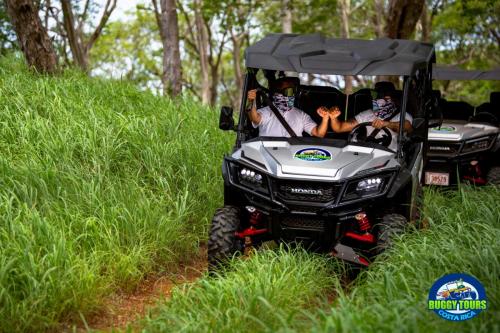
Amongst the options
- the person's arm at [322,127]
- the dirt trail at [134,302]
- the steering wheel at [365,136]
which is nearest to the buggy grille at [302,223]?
the dirt trail at [134,302]

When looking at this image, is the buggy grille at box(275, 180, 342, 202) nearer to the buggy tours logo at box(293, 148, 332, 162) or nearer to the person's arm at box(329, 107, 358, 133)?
the buggy tours logo at box(293, 148, 332, 162)

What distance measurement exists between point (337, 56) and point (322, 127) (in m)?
0.80

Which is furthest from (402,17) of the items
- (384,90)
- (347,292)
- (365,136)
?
(347,292)

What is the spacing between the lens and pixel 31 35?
10719mm

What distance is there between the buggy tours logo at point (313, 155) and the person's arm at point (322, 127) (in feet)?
2.70

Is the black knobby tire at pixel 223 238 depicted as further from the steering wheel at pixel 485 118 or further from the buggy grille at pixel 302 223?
the steering wheel at pixel 485 118

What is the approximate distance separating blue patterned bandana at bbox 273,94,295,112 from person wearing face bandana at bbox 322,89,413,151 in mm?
353

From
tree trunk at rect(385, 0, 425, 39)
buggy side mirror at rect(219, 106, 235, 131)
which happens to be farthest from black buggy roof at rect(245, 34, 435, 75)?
tree trunk at rect(385, 0, 425, 39)

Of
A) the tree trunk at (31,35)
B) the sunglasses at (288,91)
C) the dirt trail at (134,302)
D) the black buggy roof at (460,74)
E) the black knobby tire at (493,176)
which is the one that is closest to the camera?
the dirt trail at (134,302)

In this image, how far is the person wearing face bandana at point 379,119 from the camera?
707 cm

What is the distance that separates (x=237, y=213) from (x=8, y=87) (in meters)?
4.50

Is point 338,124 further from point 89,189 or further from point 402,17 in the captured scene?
point 402,17

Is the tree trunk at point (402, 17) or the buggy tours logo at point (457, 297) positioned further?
the tree trunk at point (402, 17)

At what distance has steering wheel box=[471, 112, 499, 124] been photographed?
35.9ft
